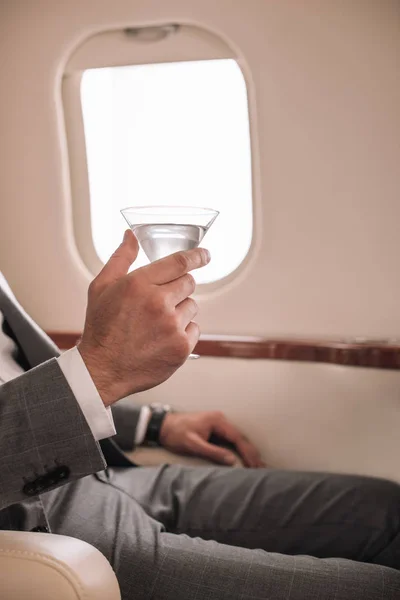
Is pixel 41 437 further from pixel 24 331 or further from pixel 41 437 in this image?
pixel 24 331

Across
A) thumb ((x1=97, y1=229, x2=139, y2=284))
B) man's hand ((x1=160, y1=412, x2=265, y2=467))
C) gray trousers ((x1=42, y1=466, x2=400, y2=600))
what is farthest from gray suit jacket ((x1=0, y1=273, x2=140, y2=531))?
man's hand ((x1=160, y1=412, x2=265, y2=467))

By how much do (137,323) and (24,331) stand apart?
515 mm

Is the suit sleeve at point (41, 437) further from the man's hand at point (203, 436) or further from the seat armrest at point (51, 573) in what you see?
the man's hand at point (203, 436)

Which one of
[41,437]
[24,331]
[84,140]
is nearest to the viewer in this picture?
[41,437]

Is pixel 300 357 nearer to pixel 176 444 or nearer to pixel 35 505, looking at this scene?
pixel 176 444

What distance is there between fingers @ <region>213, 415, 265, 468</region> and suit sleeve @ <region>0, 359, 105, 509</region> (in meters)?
0.95

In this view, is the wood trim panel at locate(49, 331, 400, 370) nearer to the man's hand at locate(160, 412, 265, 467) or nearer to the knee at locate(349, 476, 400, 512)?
the man's hand at locate(160, 412, 265, 467)

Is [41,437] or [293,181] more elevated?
[293,181]

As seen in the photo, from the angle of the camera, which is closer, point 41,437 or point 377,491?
point 41,437

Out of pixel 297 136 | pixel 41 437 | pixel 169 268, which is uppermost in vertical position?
pixel 297 136

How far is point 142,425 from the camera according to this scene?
5.66ft

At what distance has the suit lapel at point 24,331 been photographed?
52.5 inches

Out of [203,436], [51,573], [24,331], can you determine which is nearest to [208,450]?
[203,436]

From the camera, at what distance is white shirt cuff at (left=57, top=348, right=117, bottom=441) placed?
903 millimetres
